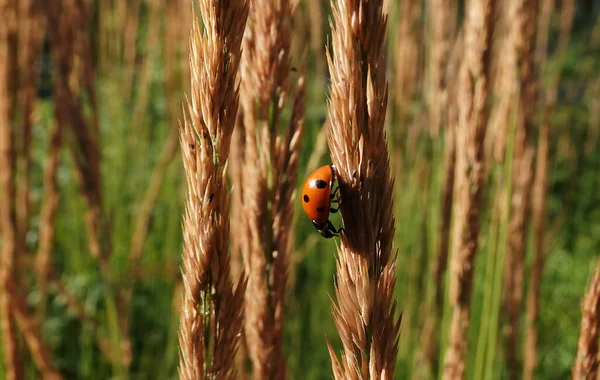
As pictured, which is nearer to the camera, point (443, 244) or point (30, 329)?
point (30, 329)

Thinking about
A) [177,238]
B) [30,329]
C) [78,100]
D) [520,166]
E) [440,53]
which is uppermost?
[440,53]

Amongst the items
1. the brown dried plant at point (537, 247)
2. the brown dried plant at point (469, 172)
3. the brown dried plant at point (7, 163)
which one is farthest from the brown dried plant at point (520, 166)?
the brown dried plant at point (7, 163)

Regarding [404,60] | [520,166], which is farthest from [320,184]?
[404,60]

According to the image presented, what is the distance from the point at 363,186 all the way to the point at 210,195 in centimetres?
21

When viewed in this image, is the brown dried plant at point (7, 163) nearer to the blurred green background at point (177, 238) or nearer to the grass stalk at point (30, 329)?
the grass stalk at point (30, 329)

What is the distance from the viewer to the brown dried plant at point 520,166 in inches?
62.0

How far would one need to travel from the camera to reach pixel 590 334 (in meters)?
1.05

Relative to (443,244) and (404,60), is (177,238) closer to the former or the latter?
(404,60)

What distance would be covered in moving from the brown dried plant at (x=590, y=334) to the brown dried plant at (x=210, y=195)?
22.8 inches

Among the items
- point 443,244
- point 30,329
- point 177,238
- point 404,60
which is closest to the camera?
point 30,329

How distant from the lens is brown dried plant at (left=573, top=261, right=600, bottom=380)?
103 centimetres

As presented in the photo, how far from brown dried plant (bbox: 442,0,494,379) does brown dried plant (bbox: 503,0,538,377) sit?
19 cm

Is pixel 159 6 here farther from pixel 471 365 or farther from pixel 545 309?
pixel 545 309

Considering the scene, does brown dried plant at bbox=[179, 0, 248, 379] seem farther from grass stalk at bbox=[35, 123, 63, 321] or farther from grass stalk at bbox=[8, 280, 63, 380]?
grass stalk at bbox=[35, 123, 63, 321]
